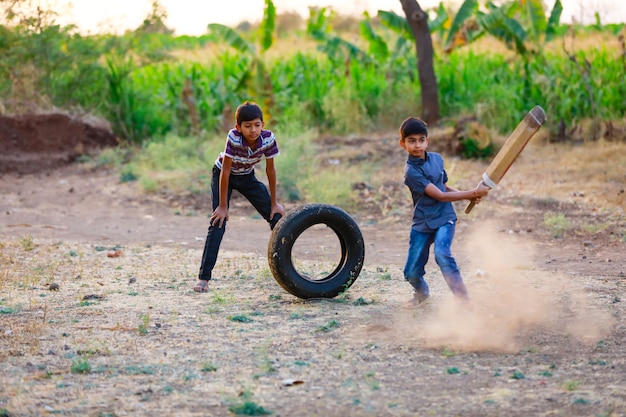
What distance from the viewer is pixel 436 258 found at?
5812mm

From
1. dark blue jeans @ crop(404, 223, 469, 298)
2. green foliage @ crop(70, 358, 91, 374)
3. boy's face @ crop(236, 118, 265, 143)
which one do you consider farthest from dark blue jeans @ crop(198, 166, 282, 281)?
green foliage @ crop(70, 358, 91, 374)

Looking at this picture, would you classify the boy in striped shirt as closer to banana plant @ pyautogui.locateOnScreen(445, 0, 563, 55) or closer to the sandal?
the sandal

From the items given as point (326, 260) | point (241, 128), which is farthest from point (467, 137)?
point (241, 128)

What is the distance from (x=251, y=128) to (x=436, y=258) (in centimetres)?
178

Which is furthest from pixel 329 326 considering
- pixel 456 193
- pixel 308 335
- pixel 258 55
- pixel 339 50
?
pixel 339 50

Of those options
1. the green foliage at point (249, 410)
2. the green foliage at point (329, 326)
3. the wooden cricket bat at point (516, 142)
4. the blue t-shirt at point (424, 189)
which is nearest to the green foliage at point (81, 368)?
the green foliage at point (249, 410)

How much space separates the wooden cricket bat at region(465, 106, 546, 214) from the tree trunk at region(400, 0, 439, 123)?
463 inches

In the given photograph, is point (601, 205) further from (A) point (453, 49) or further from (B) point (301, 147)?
(A) point (453, 49)

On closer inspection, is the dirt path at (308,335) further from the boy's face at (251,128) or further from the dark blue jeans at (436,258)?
the boy's face at (251,128)

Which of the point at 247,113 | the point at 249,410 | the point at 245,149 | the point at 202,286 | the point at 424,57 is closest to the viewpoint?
the point at 249,410

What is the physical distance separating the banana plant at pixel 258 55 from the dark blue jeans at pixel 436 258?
12.3m

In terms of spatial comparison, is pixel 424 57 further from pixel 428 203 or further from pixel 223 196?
pixel 428 203

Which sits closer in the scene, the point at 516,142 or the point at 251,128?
the point at 516,142

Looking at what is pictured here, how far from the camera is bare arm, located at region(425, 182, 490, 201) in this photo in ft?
18.4
